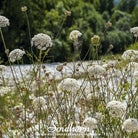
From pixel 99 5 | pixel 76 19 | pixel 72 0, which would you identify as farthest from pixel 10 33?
pixel 99 5

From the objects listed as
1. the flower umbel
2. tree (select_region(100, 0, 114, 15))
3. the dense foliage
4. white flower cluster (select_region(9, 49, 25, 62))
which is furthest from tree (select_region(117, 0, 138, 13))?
white flower cluster (select_region(9, 49, 25, 62))

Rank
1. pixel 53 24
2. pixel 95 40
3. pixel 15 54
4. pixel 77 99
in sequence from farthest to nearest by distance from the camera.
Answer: pixel 53 24 < pixel 77 99 < pixel 95 40 < pixel 15 54

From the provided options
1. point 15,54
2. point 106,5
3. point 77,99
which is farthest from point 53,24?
point 106,5

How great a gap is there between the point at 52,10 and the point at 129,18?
450 inches

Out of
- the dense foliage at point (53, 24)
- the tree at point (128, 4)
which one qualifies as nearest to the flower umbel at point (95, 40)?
the dense foliage at point (53, 24)

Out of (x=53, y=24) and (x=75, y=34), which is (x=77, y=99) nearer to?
(x=75, y=34)

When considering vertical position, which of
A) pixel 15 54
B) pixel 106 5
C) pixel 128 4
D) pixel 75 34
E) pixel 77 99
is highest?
pixel 128 4

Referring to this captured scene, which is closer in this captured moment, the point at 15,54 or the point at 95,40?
the point at 15,54

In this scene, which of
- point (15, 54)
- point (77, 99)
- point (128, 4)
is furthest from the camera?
point (128, 4)

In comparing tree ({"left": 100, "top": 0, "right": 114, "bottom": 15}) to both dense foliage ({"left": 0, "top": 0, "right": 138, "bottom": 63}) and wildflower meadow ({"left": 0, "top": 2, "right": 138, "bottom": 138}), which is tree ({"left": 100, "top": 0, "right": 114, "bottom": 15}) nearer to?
dense foliage ({"left": 0, "top": 0, "right": 138, "bottom": 63})

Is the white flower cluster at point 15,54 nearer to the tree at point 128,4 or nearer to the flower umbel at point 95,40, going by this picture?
the flower umbel at point 95,40

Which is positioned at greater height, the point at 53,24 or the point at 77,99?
the point at 53,24

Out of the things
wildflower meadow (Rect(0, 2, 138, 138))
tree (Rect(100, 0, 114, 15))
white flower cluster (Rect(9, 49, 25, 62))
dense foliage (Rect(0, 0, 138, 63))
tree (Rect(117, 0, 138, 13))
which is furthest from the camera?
tree (Rect(117, 0, 138, 13))

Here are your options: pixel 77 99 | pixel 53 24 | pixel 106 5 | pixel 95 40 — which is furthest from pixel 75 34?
pixel 106 5
